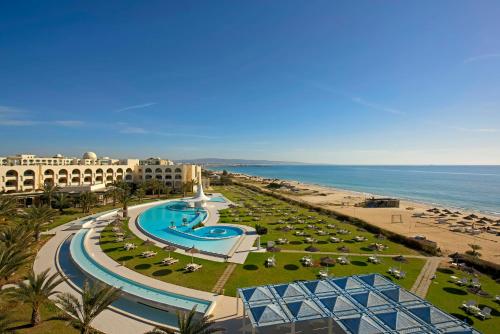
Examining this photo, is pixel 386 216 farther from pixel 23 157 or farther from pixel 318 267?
pixel 23 157

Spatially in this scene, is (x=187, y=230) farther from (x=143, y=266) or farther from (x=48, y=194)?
(x=48, y=194)

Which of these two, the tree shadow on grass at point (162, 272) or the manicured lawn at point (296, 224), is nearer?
the tree shadow on grass at point (162, 272)

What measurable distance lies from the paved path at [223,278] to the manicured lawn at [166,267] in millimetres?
265

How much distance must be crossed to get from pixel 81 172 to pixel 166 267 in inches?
1902

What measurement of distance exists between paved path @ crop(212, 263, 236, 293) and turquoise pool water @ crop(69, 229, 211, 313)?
6.63ft

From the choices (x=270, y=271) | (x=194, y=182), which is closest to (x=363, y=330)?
(x=270, y=271)

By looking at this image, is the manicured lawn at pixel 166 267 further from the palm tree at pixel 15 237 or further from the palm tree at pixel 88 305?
the palm tree at pixel 88 305

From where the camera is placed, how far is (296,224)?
37.9m

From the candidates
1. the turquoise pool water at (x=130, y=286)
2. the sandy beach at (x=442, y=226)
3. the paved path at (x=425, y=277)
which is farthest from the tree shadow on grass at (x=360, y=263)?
the turquoise pool water at (x=130, y=286)

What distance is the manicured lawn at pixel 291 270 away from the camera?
19.9 m

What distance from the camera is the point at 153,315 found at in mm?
15469

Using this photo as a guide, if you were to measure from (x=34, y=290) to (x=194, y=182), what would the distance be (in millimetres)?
55358

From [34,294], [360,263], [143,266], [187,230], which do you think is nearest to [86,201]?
[187,230]

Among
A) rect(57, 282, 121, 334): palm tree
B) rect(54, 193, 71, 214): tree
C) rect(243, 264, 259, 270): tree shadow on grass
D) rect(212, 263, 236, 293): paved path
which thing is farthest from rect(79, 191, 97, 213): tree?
rect(57, 282, 121, 334): palm tree
